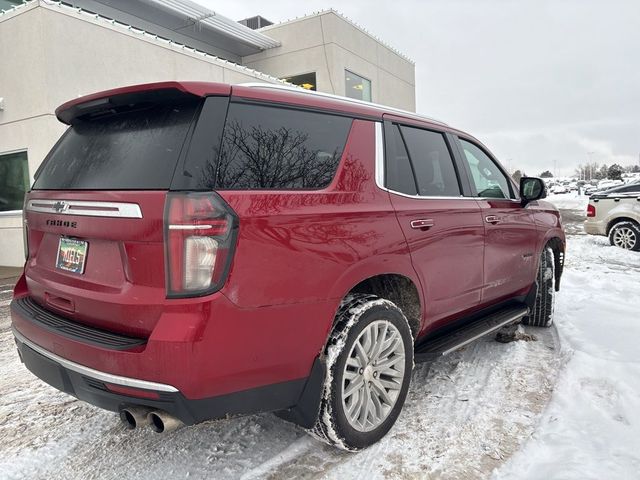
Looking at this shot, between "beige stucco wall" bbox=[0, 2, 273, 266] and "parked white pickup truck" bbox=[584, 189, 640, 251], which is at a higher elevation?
"beige stucco wall" bbox=[0, 2, 273, 266]

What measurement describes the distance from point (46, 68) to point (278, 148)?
8.89 meters

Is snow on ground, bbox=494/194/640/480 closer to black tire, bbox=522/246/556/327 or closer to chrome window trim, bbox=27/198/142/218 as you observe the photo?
black tire, bbox=522/246/556/327

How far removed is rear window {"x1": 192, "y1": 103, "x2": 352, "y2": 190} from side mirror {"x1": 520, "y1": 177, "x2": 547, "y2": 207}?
2.37m

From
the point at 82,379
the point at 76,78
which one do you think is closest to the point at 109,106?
the point at 82,379

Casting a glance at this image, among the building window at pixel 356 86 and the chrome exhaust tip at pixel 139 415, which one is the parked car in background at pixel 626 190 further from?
the chrome exhaust tip at pixel 139 415

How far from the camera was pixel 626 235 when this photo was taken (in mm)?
10523

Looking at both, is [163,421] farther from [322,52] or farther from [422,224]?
[322,52]

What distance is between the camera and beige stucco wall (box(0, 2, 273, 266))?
9.12 m

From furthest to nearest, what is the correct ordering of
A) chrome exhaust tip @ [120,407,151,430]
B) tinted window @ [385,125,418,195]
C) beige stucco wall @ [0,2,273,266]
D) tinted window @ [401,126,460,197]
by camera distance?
beige stucco wall @ [0,2,273,266], tinted window @ [401,126,460,197], tinted window @ [385,125,418,195], chrome exhaust tip @ [120,407,151,430]

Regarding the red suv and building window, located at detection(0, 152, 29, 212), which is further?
building window, located at detection(0, 152, 29, 212)

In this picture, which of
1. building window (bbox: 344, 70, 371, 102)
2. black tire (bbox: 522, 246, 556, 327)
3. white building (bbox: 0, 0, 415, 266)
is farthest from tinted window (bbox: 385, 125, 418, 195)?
building window (bbox: 344, 70, 371, 102)

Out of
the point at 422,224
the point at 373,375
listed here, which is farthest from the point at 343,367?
the point at 422,224

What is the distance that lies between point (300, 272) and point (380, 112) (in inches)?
51.0

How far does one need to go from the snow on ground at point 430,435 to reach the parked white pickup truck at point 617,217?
7934mm
